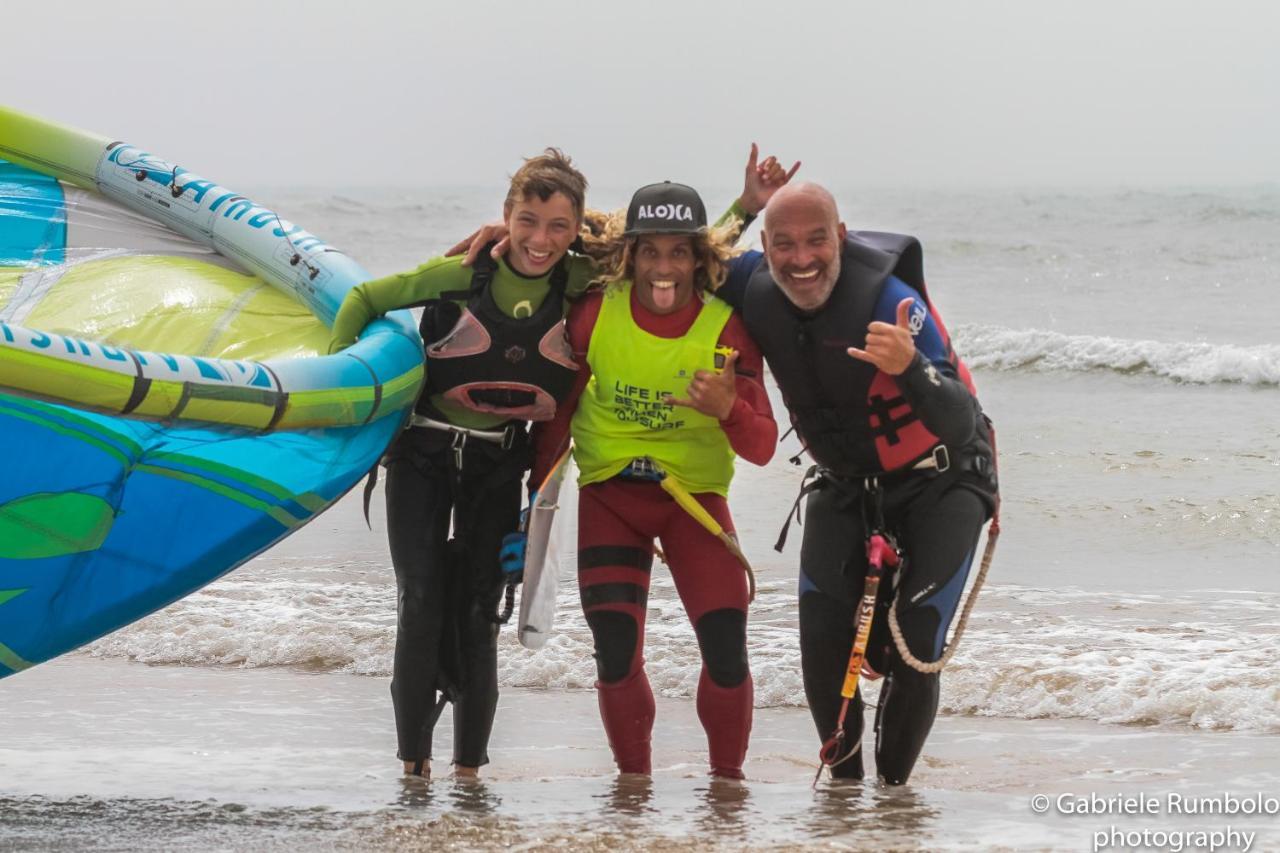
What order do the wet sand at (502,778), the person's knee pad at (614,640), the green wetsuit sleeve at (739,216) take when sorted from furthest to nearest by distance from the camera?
the green wetsuit sleeve at (739,216) → the person's knee pad at (614,640) → the wet sand at (502,778)

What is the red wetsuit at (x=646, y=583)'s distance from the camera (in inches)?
154

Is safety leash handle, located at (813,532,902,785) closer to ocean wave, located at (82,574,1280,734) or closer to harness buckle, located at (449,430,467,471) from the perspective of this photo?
harness buckle, located at (449,430,467,471)

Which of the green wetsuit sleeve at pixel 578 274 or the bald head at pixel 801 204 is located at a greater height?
the bald head at pixel 801 204

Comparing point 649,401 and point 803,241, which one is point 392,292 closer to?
point 649,401

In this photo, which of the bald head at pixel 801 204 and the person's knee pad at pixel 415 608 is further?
the person's knee pad at pixel 415 608

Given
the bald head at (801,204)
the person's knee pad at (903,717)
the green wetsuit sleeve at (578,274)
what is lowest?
the person's knee pad at (903,717)

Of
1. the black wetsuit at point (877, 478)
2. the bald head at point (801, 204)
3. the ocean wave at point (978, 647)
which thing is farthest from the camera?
the ocean wave at point (978, 647)

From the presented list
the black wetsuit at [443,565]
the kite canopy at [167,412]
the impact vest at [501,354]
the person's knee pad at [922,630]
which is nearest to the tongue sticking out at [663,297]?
the impact vest at [501,354]

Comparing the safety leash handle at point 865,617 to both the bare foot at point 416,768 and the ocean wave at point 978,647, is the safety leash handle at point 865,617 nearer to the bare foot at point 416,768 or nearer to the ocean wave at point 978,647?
the bare foot at point 416,768

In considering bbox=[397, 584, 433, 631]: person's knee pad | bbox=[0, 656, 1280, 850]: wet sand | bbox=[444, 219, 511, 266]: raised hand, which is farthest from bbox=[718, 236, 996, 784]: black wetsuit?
bbox=[397, 584, 433, 631]: person's knee pad

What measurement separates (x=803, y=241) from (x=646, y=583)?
942 mm

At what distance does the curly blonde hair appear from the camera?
390 centimetres

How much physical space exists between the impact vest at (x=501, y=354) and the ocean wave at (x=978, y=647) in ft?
6.94

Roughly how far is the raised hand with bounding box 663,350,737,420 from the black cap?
0.36 m
